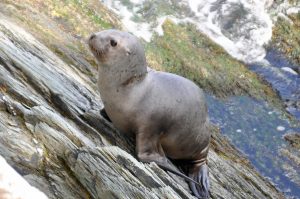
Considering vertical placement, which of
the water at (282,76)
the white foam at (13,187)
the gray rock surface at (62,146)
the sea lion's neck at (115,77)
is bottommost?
the water at (282,76)

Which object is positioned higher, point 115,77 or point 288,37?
point 115,77

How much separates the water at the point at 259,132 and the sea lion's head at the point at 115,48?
45.9 feet

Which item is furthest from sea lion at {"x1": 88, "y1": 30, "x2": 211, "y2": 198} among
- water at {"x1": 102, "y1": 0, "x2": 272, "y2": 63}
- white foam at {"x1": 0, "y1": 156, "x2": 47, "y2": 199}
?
water at {"x1": 102, "y1": 0, "x2": 272, "y2": 63}

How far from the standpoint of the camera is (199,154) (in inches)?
360

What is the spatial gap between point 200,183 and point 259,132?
53.4ft

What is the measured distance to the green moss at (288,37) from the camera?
34.1m

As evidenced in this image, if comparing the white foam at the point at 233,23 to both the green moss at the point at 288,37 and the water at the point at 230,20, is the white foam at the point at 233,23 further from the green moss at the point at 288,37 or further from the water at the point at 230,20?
the green moss at the point at 288,37

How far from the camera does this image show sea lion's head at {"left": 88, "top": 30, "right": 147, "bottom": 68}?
7629mm

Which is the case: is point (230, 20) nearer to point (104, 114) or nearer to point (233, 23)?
point (233, 23)

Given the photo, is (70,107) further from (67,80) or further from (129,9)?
(129,9)

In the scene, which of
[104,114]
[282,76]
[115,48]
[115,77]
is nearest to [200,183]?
[104,114]

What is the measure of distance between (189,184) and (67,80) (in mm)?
3254

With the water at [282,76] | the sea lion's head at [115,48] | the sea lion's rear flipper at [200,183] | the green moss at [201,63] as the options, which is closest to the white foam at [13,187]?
the sea lion's head at [115,48]

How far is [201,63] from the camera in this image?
28844 millimetres
